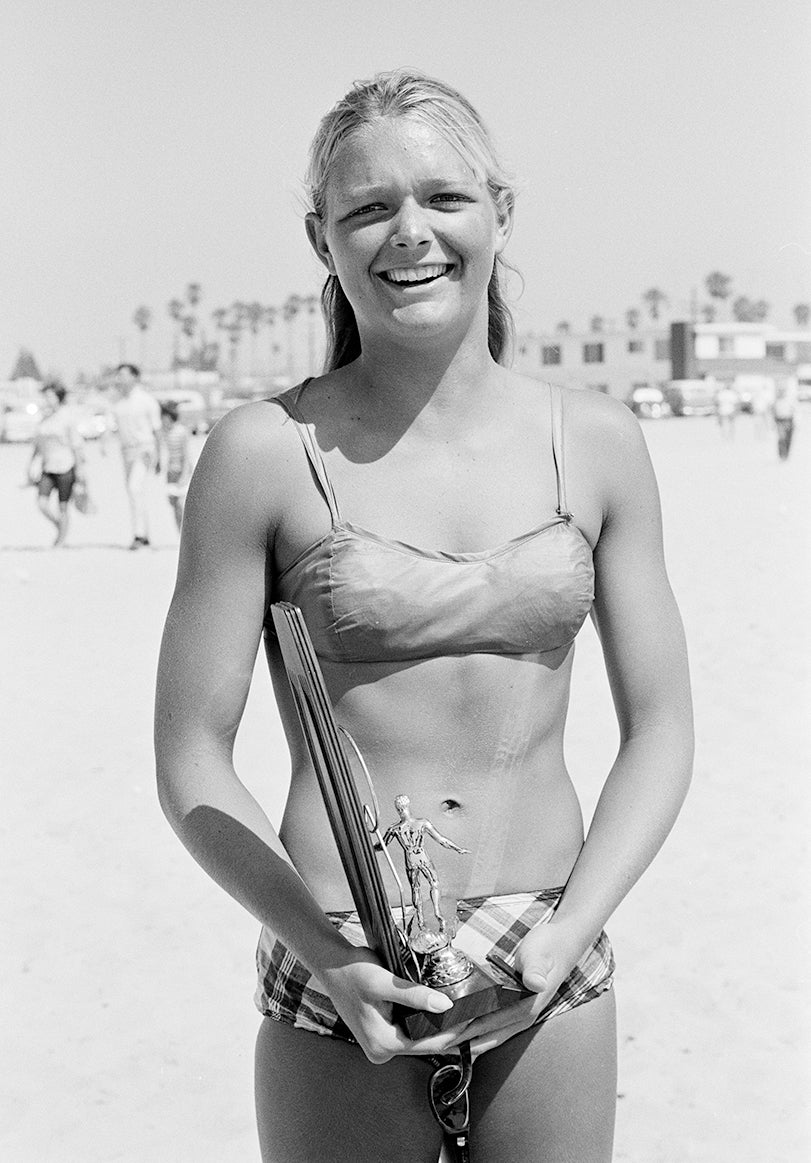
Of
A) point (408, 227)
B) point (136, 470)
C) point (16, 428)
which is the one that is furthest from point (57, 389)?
point (16, 428)

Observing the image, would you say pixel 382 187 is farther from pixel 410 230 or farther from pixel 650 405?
pixel 650 405

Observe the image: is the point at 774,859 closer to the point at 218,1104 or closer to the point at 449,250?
the point at 218,1104

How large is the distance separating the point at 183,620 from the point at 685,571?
1227 cm

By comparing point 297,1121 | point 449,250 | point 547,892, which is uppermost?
point 449,250

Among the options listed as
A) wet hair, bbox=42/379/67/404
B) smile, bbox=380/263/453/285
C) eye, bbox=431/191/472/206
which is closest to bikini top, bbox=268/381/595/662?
smile, bbox=380/263/453/285

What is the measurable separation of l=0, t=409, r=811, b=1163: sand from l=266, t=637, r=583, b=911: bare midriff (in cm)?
236

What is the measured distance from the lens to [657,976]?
4.89m

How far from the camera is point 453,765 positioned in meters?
1.88

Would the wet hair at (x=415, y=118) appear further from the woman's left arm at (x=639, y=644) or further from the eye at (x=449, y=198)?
the woman's left arm at (x=639, y=644)

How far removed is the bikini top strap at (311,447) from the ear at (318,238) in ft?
0.61

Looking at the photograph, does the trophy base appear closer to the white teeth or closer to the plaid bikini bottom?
the plaid bikini bottom

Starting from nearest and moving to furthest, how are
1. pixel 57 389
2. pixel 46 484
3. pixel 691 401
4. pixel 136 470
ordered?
pixel 136 470 < pixel 57 389 < pixel 46 484 < pixel 691 401

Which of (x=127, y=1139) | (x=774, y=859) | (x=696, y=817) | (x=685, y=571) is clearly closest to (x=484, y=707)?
(x=127, y=1139)

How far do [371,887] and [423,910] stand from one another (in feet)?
0.71
